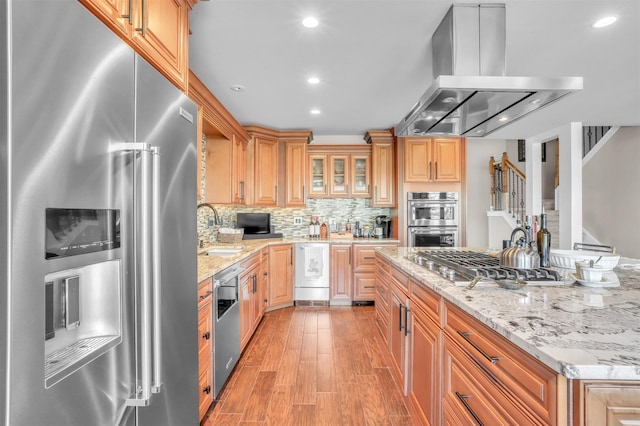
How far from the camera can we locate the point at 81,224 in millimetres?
767

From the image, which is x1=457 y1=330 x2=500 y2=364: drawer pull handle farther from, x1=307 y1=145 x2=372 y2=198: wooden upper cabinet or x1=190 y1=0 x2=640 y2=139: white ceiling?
x1=307 y1=145 x2=372 y2=198: wooden upper cabinet

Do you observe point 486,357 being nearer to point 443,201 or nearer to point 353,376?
point 353,376

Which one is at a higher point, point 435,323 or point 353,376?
point 435,323

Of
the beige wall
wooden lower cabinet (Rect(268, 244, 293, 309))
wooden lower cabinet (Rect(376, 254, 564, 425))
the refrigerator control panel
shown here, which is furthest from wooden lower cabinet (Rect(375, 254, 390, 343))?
the beige wall

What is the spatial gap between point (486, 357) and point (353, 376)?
164 cm

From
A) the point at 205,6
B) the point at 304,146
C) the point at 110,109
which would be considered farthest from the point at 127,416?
the point at 304,146

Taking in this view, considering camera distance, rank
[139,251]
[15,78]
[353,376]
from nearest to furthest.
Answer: [15,78], [139,251], [353,376]

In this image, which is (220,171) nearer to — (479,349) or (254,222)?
(254,222)

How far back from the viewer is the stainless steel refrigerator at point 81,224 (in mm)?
599

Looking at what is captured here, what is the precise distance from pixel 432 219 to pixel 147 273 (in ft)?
13.6

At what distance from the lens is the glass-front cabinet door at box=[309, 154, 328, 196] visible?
16.0 feet

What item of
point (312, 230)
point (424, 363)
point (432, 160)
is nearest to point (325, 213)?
point (312, 230)

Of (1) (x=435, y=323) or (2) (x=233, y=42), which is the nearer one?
(1) (x=435, y=323)

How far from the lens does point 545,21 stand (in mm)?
2061
